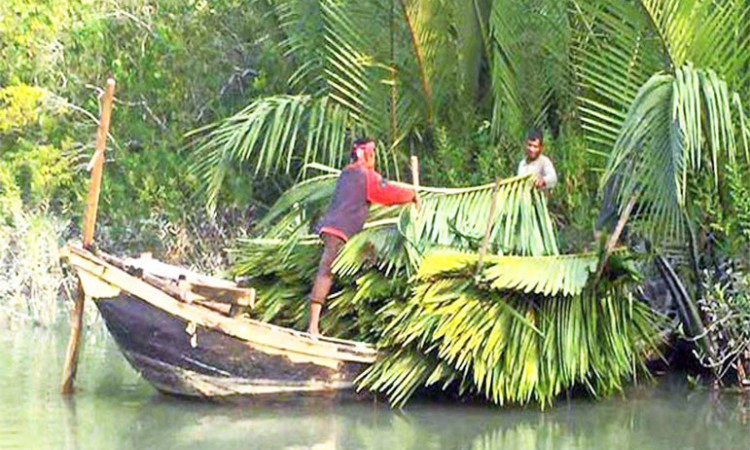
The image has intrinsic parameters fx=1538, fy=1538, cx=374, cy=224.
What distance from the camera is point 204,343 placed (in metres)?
10.0

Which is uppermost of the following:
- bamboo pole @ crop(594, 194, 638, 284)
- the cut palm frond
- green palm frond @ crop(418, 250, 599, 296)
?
the cut palm frond

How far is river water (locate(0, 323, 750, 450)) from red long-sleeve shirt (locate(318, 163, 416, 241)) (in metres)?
1.18

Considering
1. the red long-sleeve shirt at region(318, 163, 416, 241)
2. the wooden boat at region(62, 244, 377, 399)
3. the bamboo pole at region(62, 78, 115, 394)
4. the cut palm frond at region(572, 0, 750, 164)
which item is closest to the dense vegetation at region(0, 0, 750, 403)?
the cut palm frond at region(572, 0, 750, 164)

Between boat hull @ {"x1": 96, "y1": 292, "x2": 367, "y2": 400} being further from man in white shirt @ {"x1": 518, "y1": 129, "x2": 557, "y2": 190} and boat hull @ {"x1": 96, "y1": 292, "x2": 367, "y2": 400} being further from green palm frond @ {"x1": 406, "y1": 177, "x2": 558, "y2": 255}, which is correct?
man in white shirt @ {"x1": 518, "y1": 129, "x2": 557, "y2": 190}

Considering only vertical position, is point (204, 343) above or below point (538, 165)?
below

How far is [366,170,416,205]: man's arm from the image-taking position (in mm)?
10312

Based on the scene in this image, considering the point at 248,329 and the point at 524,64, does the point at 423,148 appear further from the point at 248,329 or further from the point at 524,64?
the point at 248,329

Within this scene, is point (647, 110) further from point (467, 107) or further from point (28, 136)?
point (28, 136)

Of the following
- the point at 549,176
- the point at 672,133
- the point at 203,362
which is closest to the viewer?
the point at 672,133

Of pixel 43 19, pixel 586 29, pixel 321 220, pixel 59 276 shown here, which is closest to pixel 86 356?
pixel 59 276

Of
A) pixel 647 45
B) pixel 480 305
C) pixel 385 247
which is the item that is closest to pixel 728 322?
pixel 480 305

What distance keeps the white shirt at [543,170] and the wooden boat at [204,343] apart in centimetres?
178

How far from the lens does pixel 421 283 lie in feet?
33.0

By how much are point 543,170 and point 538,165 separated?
6 centimetres
